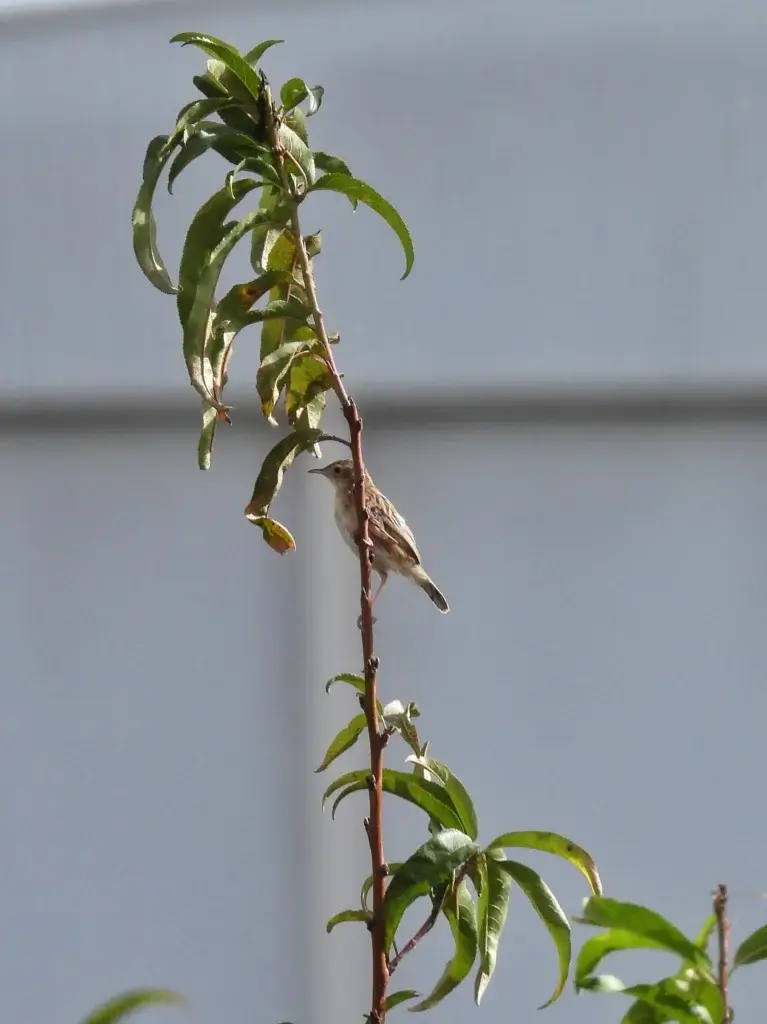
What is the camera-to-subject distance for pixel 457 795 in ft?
2.33

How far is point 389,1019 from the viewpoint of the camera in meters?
1.47

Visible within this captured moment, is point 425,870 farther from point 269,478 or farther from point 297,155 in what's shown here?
point 297,155

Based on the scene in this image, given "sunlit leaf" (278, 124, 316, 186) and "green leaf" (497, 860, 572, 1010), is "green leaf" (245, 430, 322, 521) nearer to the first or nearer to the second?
"sunlit leaf" (278, 124, 316, 186)

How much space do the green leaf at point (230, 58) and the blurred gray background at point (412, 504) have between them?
78 centimetres

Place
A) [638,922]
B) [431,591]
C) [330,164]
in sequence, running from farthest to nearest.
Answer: [431,591] < [330,164] < [638,922]

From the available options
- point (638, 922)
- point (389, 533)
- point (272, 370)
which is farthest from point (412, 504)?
point (638, 922)

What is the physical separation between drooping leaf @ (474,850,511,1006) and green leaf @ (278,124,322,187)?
0.43m

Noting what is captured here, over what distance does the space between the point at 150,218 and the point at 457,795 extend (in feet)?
1.41

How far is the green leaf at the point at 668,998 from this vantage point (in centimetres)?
54

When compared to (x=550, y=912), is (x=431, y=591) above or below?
above

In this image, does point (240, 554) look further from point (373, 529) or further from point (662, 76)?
point (662, 76)

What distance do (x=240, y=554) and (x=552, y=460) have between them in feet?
1.50

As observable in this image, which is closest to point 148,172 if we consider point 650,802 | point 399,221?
point 399,221

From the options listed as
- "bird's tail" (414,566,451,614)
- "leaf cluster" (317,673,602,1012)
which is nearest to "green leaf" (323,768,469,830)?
"leaf cluster" (317,673,602,1012)
